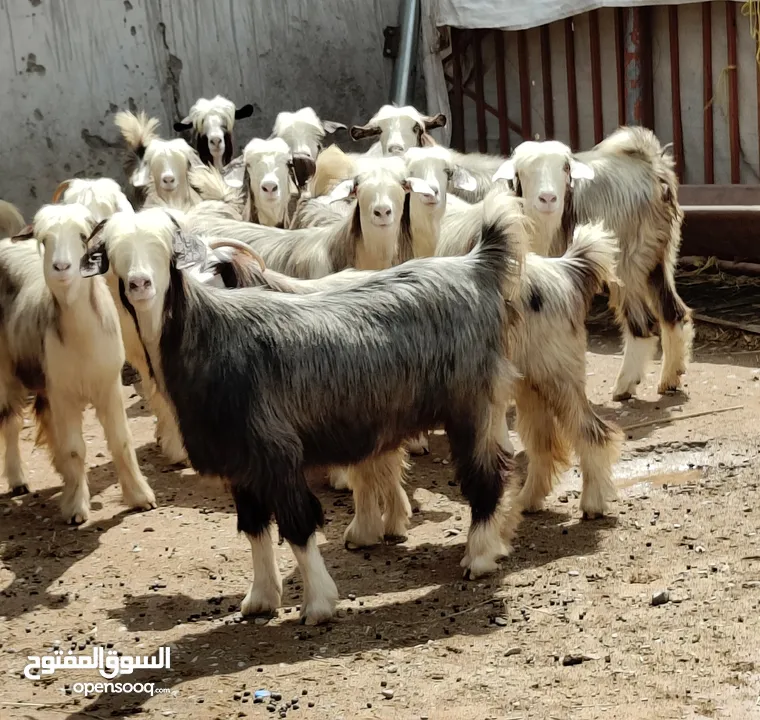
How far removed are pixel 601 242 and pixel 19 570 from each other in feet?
9.35


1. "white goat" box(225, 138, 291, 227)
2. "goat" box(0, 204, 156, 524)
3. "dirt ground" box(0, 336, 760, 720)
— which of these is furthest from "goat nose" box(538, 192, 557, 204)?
"goat" box(0, 204, 156, 524)

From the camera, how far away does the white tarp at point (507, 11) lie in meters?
9.27

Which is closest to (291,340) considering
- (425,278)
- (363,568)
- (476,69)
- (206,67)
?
(425,278)

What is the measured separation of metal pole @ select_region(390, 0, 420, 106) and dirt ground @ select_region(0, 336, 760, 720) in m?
4.57

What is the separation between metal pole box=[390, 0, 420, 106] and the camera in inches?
407

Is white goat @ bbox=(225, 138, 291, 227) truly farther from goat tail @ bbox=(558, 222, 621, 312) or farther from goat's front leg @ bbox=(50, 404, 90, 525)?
goat tail @ bbox=(558, 222, 621, 312)

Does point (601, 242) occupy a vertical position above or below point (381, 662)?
above

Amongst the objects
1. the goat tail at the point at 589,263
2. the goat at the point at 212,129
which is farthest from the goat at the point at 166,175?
the goat tail at the point at 589,263

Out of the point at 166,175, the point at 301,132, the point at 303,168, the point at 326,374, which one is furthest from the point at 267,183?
the point at 326,374

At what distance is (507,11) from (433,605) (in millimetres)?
6139

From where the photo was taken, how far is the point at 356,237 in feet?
20.0

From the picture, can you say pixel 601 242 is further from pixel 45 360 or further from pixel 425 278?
pixel 45 360

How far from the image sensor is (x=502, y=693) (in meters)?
3.89

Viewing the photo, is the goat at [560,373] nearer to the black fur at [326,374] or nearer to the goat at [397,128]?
the black fur at [326,374]
